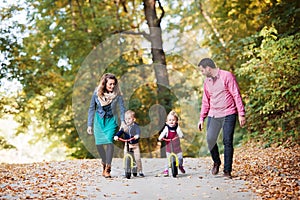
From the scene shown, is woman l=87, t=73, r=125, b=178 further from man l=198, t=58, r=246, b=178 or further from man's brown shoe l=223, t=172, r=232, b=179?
man's brown shoe l=223, t=172, r=232, b=179

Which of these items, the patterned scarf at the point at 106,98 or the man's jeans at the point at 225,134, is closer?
the man's jeans at the point at 225,134

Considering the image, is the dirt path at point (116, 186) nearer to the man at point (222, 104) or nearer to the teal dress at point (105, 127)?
the man at point (222, 104)

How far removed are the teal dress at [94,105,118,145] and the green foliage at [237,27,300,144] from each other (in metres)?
5.22

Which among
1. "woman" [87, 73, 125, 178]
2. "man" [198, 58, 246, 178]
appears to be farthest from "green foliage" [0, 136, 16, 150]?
"man" [198, 58, 246, 178]

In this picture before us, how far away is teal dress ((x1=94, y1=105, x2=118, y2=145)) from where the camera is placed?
835cm

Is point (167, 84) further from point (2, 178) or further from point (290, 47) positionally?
point (2, 178)

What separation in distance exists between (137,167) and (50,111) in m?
13.0

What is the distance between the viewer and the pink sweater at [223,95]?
24.7 ft

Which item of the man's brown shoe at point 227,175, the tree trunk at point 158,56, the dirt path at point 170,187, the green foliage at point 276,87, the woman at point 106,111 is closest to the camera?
the dirt path at point 170,187

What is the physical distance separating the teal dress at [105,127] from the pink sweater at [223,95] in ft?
5.84

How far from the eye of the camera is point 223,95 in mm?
7688

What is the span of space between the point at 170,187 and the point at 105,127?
1.90 m

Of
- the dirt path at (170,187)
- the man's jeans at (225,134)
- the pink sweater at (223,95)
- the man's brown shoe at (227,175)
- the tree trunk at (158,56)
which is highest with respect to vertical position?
the tree trunk at (158,56)

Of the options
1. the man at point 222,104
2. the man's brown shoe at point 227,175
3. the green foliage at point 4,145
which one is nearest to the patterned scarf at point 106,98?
the man at point 222,104
